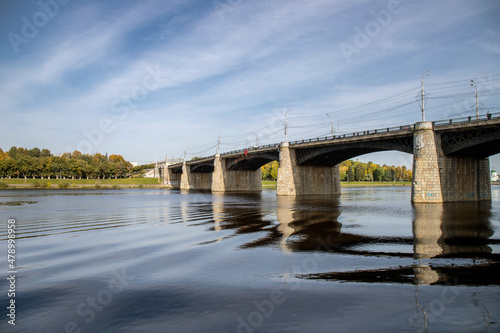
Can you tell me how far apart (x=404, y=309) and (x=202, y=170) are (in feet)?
440

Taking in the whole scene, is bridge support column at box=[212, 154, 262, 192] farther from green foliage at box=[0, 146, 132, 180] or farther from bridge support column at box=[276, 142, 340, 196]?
green foliage at box=[0, 146, 132, 180]

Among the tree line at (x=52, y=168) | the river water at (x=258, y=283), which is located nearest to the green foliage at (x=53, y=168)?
the tree line at (x=52, y=168)

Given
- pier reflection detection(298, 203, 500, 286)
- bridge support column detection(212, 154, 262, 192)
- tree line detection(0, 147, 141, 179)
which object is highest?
tree line detection(0, 147, 141, 179)

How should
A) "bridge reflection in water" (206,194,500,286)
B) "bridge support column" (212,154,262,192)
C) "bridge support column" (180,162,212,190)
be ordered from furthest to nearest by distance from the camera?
"bridge support column" (180,162,212,190)
"bridge support column" (212,154,262,192)
"bridge reflection in water" (206,194,500,286)

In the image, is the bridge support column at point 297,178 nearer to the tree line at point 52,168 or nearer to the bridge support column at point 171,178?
the bridge support column at point 171,178

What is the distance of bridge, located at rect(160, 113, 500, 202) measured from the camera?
44125mm

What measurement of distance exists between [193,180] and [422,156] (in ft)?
344

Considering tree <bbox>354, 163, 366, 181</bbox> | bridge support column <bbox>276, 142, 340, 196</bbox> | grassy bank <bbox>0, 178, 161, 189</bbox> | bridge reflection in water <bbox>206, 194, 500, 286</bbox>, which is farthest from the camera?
tree <bbox>354, 163, 366, 181</bbox>

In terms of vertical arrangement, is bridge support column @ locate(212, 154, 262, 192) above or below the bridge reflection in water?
above

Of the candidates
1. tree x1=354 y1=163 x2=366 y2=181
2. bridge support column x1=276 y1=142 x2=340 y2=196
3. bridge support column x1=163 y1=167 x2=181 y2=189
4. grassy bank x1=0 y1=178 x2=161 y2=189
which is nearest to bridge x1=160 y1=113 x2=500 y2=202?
bridge support column x1=276 y1=142 x2=340 y2=196

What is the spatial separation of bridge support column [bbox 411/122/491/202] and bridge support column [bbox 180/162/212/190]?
329ft

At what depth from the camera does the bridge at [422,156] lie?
1737 inches

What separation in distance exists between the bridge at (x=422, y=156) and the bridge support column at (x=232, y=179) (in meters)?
25.8

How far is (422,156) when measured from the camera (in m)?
45.5
